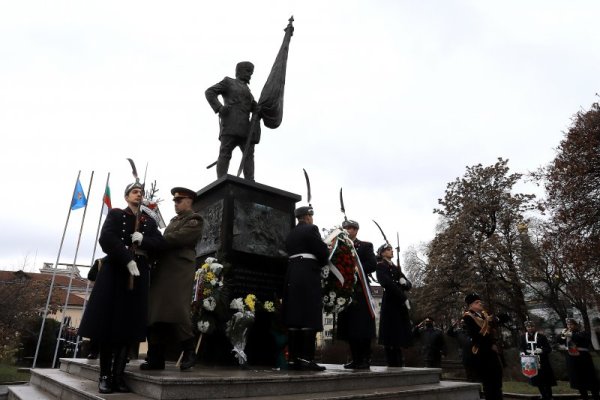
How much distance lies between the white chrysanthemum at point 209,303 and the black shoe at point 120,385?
169 cm

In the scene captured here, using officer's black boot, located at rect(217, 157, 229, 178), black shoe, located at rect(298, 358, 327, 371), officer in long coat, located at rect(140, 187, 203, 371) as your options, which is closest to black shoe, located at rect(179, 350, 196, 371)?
officer in long coat, located at rect(140, 187, 203, 371)

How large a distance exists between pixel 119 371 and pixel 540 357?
Answer: 393 inches

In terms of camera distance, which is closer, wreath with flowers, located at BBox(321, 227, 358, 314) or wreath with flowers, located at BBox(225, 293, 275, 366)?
wreath with flowers, located at BBox(225, 293, 275, 366)

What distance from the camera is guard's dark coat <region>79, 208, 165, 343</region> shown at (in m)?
4.41

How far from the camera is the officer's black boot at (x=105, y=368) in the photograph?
4.52 m

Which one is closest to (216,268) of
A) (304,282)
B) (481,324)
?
(304,282)

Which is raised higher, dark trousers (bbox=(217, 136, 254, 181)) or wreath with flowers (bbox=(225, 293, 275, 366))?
dark trousers (bbox=(217, 136, 254, 181))

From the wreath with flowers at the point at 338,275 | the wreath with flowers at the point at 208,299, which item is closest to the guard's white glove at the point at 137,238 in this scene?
the wreath with flowers at the point at 208,299

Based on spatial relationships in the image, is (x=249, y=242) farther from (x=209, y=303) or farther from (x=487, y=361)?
(x=487, y=361)

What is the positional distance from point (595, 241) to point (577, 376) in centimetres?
999

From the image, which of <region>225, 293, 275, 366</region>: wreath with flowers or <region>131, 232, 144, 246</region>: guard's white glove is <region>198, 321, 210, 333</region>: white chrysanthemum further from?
<region>131, 232, 144, 246</region>: guard's white glove

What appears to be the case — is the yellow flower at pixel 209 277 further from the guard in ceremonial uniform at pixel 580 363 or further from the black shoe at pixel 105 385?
the guard in ceremonial uniform at pixel 580 363

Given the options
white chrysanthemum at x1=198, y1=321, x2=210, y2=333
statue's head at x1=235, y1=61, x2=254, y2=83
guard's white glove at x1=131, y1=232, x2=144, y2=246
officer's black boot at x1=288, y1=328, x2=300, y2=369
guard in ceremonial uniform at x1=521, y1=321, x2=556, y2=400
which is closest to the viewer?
guard's white glove at x1=131, y1=232, x2=144, y2=246

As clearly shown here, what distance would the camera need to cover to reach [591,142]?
20.0m
